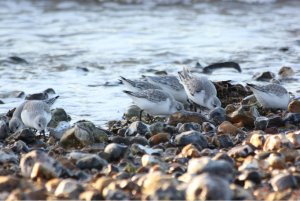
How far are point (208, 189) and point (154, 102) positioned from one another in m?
4.11

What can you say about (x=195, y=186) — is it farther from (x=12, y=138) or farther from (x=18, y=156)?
(x=12, y=138)

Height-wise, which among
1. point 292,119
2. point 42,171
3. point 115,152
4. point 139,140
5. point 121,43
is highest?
point 42,171

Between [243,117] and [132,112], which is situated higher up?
[243,117]

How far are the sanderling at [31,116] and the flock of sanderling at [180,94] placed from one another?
107cm

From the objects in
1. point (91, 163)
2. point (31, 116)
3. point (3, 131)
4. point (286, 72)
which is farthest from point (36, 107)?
point (286, 72)

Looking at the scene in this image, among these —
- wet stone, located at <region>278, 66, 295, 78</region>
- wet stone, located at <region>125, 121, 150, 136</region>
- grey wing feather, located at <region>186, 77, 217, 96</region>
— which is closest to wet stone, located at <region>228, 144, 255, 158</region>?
wet stone, located at <region>125, 121, 150, 136</region>

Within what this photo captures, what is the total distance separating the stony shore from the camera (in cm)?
593

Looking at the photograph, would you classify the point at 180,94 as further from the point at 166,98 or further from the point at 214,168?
the point at 214,168

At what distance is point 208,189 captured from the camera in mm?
5594

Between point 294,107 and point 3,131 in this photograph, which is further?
point 294,107

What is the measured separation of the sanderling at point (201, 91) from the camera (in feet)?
33.4

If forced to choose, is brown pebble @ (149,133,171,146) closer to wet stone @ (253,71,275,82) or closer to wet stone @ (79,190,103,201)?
wet stone @ (79,190,103,201)

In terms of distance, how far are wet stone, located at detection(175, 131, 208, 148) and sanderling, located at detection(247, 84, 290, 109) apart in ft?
6.95

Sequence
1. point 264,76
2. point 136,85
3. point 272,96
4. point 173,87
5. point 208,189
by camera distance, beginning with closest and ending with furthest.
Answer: point 208,189
point 272,96
point 136,85
point 173,87
point 264,76
